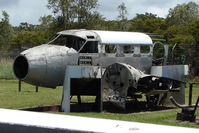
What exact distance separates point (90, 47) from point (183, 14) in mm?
48914

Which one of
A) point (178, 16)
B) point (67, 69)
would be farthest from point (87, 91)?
point (178, 16)

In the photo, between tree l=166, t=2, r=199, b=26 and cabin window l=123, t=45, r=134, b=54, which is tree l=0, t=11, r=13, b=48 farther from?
cabin window l=123, t=45, r=134, b=54

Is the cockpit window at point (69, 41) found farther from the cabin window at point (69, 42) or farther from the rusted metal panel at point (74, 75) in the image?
the rusted metal panel at point (74, 75)

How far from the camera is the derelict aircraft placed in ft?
41.9

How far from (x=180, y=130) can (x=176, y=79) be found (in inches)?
433

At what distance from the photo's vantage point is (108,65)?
14133 mm

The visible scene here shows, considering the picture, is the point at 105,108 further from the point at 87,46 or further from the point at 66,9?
the point at 66,9

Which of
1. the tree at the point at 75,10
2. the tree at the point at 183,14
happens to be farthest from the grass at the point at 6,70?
the tree at the point at 183,14

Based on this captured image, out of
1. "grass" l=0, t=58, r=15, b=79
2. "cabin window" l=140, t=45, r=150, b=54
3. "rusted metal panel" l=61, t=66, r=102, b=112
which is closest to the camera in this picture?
"rusted metal panel" l=61, t=66, r=102, b=112

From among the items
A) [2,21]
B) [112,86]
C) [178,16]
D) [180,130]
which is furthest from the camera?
[178,16]

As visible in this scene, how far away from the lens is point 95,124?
4.21m

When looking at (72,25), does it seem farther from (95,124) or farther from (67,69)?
(95,124)

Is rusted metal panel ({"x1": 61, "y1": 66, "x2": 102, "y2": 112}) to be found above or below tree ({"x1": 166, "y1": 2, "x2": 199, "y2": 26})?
below

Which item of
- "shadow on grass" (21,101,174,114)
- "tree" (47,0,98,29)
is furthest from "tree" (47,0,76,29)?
"shadow on grass" (21,101,174,114)
